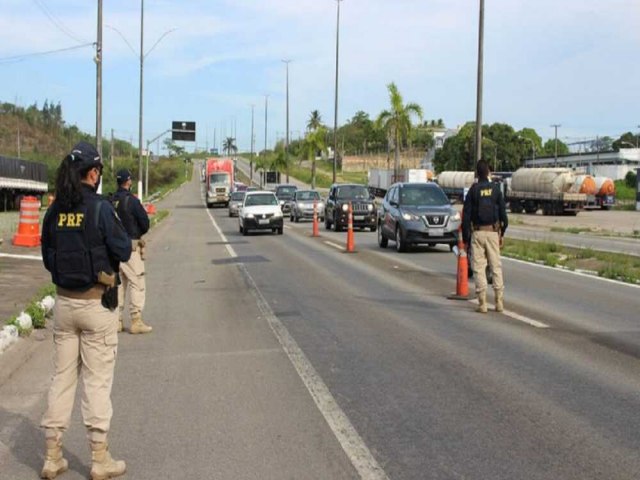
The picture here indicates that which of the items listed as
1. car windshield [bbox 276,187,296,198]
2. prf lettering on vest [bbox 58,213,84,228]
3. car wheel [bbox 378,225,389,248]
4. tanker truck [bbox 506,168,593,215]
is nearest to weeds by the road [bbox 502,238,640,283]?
car wheel [bbox 378,225,389,248]

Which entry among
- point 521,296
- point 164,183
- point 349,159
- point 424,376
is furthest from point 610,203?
point 349,159

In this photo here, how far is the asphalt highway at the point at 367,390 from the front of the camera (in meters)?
5.13

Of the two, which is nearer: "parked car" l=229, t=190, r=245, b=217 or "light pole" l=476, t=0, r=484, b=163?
"light pole" l=476, t=0, r=484, b=163

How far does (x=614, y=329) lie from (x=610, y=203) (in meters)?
55.0

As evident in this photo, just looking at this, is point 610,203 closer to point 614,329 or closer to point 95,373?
point 614,329

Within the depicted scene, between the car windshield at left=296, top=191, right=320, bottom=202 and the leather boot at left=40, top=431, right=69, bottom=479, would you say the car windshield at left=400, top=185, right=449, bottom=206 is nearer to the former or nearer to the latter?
the leather boot at left=40, top=431, right=69, bottom=479

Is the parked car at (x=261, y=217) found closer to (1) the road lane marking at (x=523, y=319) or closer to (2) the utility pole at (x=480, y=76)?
(2) the utility pole at (x=480, y=76)

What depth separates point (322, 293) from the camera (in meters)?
13.2

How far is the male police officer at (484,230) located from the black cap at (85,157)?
7.17 meters

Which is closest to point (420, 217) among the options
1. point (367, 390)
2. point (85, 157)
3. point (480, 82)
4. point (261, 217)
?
point (480, 82)

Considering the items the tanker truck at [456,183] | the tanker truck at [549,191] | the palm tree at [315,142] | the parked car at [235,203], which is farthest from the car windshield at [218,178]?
the tanker truck at [549,191]

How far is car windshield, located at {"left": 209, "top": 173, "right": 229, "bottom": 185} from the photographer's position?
65125 millimetres

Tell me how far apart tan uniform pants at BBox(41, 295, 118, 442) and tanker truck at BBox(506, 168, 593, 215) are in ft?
165

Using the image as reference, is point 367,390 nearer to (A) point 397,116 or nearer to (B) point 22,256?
(B) point 22,256
